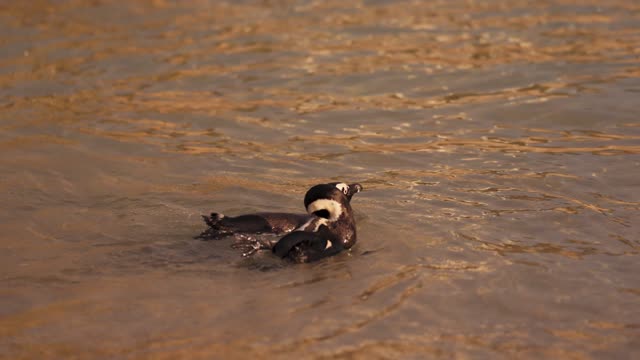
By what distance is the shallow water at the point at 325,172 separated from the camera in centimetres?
652

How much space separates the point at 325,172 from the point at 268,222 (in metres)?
1.98

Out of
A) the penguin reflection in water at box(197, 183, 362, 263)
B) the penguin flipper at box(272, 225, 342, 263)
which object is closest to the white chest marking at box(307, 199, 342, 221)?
the penguin reflection in water at box(197, 183, 362, 263)

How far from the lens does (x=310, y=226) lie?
7.88 m

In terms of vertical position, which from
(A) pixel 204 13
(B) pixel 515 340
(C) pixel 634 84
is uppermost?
(A) pixel 204 13

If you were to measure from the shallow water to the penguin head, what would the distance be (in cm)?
33

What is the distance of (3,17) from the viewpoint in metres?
15.4

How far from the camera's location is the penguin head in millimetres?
7906

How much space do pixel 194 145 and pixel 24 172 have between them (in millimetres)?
1769

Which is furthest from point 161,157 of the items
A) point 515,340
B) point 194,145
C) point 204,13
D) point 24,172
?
point 204,13

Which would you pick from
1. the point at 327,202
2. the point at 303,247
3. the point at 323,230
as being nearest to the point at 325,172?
the point at 327,202

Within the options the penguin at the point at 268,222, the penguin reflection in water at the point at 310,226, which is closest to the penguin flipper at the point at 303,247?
the penguin reflection in water at the point at 310,226

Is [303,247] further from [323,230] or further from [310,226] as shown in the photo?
[310,226]

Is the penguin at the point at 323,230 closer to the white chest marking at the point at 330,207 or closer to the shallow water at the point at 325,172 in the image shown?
the white chest marking at the point at 330,207

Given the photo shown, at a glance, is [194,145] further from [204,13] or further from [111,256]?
[204,13]
